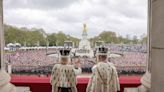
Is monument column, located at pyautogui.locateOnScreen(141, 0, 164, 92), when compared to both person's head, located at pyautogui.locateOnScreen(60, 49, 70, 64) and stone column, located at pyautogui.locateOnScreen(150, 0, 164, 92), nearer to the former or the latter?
stone column, located at pyautogui.locateOnScreen(150, 0, 164, 92)

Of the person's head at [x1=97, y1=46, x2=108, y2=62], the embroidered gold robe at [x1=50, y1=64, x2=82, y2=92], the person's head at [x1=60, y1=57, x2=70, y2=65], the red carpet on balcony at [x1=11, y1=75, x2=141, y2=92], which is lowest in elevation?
the red carpet on balcony at [x1=11, y1=75, x2=141, y2=92]

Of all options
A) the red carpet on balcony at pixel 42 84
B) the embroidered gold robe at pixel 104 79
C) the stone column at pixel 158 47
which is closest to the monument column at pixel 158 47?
the stone column at pixel 158 47

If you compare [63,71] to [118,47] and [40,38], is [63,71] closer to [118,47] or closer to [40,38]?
[118,47]

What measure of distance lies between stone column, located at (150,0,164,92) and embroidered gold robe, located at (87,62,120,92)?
277 centimetres

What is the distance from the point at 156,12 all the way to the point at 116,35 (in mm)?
11855

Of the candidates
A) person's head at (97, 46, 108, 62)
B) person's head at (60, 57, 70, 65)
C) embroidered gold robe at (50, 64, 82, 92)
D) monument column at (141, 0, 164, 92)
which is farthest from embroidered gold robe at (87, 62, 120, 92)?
monument column at (141, 0, 164, 92)

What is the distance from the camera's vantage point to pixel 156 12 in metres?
2.22

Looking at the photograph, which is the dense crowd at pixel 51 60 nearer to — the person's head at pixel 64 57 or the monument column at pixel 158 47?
the person's head at pixel 64 57

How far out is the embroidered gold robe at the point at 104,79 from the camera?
5.11 meters

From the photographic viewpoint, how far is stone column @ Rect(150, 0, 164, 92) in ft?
6.84

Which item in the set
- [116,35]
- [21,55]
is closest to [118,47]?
[116,35]

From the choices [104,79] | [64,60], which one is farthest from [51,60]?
[104,79]

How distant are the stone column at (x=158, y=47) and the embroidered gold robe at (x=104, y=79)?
277 cm

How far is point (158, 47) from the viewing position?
85.0 inches
